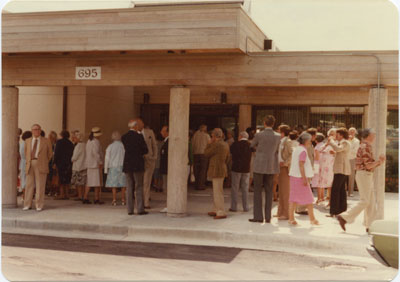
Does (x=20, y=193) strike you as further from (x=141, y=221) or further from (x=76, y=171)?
(x=141, y=221)

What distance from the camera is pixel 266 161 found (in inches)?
390

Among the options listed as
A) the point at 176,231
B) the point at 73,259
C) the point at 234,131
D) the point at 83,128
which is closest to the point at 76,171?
the point at 83,128

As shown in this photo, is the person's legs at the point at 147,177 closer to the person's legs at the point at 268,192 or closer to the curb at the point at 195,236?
the curb at the point at 195,236

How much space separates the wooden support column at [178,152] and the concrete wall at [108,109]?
4756 millimetres

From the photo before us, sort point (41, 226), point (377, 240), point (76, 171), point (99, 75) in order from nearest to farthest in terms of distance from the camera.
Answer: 1. point (377, 240)
2. point (41, 226)
3. point (99, 75)
4. point (76, 171)

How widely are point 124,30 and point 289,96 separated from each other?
794 cm

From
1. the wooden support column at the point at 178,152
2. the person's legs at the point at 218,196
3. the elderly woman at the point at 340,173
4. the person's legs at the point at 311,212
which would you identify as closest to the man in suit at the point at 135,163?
the wooden support column at the point at 178,152

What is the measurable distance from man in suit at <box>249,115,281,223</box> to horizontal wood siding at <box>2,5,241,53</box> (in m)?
1.65

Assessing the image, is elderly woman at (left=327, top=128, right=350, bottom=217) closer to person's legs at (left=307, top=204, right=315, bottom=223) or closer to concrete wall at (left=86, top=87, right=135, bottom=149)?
person's legs at (left=307, top=204, right=315, bottom=223)

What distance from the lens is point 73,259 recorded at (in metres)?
7.50

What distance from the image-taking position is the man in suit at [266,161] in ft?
32.4

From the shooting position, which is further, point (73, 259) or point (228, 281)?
point (73, 259)

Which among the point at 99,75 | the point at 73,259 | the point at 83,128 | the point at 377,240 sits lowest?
the point at 73,259

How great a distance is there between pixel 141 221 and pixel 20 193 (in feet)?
18.9
